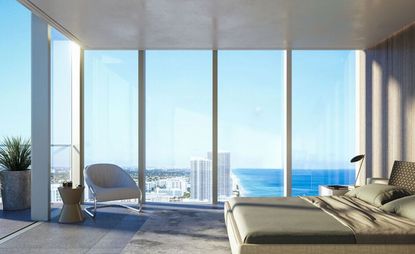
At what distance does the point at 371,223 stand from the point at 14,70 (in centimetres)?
448

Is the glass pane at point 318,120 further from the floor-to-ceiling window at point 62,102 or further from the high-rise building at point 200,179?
the floor-to-ceiling window at point 62,102

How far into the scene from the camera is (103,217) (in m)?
5.56

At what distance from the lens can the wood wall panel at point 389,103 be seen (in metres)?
5.24

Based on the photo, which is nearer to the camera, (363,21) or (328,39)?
(363,21)

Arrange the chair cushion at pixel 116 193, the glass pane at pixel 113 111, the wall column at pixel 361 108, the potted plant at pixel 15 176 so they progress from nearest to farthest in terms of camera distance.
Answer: the chair cushion at pixel 116 193 < the potted plant at pixel 15 176 < the wall column at pixel 361 108 < the glass pane at pixel 113 111

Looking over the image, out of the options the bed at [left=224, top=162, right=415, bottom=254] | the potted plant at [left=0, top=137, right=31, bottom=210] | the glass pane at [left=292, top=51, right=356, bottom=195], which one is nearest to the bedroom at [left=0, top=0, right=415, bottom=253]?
the glass pane at [left=292, top=51, right=356, bottom=195]

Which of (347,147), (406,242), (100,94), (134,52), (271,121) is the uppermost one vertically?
(134,52)

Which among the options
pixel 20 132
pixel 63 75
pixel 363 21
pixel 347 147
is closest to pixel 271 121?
pixel 347 147

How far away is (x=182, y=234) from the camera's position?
4.61 m

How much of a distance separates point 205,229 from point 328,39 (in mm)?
3269

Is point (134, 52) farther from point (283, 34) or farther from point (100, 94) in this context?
point (283, 34)

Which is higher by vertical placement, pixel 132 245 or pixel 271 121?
pixel 271 121

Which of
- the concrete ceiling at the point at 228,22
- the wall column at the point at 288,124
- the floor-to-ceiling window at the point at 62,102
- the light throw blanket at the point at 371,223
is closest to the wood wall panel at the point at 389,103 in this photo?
the concrete ceiling at the point at 228,22

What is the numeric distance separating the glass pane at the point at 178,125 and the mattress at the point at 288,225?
109 inches
